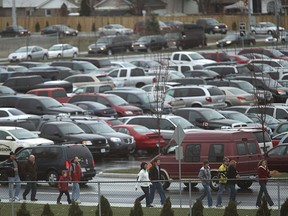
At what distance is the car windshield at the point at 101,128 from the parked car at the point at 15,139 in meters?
2.89

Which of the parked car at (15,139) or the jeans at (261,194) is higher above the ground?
the jeans at (261,194)

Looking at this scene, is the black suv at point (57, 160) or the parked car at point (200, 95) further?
the parked car at point (200, 95)

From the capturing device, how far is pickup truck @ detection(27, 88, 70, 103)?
51772mm

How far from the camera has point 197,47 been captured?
289ft

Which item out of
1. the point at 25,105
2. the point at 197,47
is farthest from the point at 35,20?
the point at 25,105

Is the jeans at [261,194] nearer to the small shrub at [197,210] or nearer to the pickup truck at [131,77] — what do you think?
the small shrub at [197,210]

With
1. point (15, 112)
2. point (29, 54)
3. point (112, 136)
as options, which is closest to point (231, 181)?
point (112, 136)

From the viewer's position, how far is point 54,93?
52.1 m

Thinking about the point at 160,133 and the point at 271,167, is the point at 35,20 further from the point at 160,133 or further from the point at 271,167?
the point at 271,167

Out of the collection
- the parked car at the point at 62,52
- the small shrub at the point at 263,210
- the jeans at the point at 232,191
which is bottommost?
the parked car at the point at 62,52

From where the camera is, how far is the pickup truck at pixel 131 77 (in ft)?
199

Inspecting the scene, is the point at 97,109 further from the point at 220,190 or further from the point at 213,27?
the point at 213,27

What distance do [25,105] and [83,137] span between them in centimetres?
883

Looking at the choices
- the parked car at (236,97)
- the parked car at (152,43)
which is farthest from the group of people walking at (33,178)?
the parked car at (152,43)
